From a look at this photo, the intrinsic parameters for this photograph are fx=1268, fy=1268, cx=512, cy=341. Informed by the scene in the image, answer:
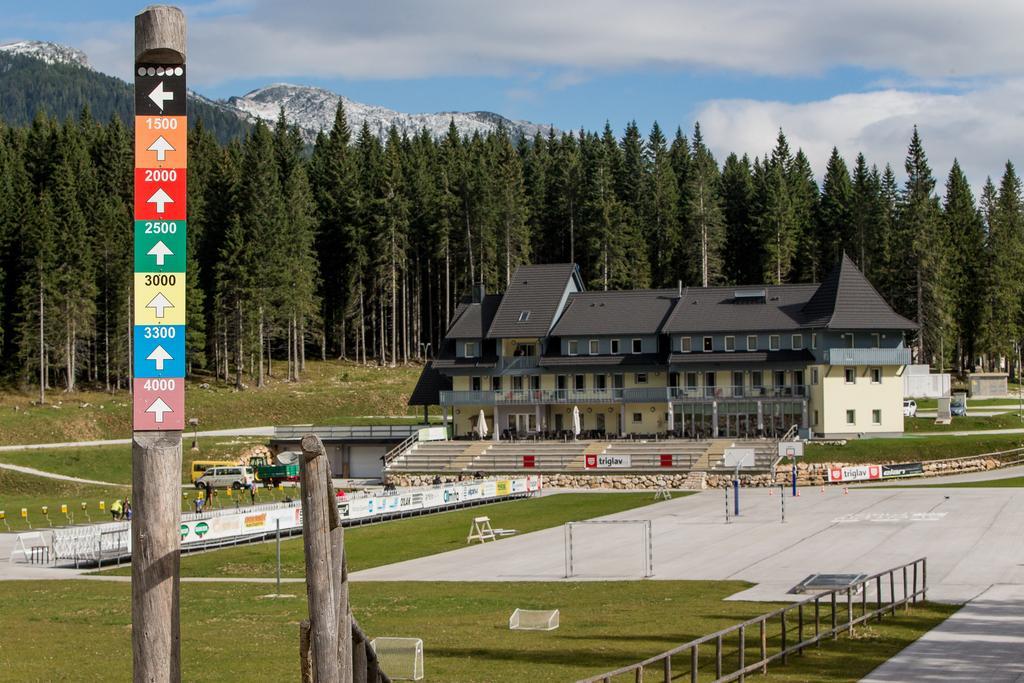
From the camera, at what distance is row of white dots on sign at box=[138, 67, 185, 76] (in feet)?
31.8

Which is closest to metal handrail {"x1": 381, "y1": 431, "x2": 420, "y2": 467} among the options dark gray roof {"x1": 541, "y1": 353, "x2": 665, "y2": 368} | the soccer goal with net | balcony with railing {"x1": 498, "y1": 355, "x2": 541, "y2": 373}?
balcony with railing {"x1": 498, "y1": 355, "x2": 541, "y2": 373}

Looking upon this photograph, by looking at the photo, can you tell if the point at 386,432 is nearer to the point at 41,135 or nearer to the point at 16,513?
the point at 16,513

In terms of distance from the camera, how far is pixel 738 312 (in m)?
75.7

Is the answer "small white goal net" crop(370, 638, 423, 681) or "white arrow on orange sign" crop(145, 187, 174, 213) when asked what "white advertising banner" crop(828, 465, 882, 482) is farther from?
"white arrow on orange sign" crop(145, 187, 174, 213)

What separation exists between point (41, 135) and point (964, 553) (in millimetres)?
93618

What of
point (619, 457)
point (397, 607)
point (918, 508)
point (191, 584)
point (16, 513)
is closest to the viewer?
point (397, 607)

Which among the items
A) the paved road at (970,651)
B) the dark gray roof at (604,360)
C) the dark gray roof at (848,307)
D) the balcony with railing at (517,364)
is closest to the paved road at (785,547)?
the paved road at (970,651)

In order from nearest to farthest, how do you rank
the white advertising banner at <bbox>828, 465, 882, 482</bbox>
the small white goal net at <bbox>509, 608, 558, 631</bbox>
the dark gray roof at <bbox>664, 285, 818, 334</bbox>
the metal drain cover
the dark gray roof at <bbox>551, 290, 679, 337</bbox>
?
1. the small white goal net at <bbox>509, 608, 558, 631</bbox>
2. the metal drain cover
3. the white advertising banner at <bbox>828, 465, 882, 482</bbox>
4. the dark gray roof at <bbox>664, 285, 818, 334</bbox>
5. the dark gray roof at <bbox>551, 290, 679, 337</bbox>

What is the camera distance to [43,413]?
79.0 metres

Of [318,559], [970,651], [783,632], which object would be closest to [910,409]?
[970,651]

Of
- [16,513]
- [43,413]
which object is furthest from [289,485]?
[43,413]

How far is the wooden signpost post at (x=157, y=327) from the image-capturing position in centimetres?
966

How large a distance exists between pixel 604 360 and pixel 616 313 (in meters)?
4.01

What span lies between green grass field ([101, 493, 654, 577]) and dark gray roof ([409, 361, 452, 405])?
19.5 metres
